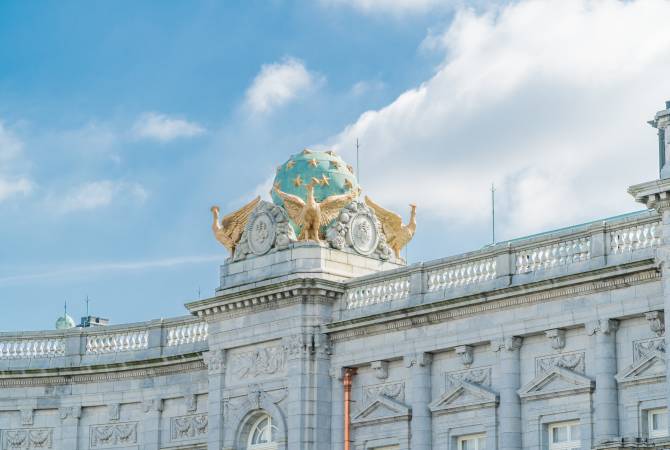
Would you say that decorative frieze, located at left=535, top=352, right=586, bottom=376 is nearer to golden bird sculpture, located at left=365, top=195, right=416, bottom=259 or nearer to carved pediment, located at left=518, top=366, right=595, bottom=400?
carved pediment, located at left=518, top=366, right=595, bottom=400

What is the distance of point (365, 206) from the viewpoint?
177 ft

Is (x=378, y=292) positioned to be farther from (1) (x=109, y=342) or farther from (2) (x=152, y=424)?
(1) (x=109, y=342)

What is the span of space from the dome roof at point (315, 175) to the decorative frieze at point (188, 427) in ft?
24.6

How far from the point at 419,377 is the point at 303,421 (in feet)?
12.6

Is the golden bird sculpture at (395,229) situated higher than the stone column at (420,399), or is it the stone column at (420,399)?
the golden bird sculpture at (395,229)

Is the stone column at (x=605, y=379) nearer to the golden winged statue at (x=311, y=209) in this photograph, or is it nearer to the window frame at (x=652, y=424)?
the window frame at (x=652, y=424)

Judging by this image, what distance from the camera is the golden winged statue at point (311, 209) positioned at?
52.8m

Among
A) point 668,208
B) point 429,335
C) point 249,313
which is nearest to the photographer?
point 668,208

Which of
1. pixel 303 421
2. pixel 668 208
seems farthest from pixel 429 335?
pixel 668 208

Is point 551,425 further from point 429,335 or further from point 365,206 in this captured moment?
point 365,206

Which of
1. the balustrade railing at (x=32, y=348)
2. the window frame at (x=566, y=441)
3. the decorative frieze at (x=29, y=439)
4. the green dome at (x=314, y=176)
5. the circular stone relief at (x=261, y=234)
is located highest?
the green dome at (x=314, y=176)

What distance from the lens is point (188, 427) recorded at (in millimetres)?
56469

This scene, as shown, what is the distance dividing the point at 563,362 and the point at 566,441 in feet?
6.69

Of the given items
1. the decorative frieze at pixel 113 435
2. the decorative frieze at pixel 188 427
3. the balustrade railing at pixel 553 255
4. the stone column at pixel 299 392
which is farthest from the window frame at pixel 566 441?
the decorative frieze at pixel 113 435
